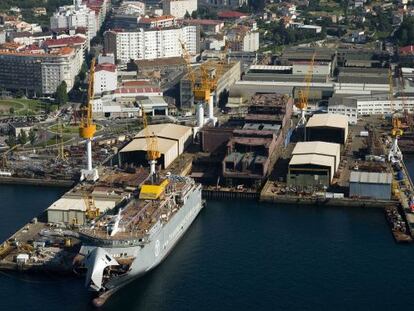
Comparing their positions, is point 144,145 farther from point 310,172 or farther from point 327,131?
point 327,131

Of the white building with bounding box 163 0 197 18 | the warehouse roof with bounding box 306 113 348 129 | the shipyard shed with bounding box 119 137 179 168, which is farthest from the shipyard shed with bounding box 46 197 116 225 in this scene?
the white building with bounding box 163 0 197 18

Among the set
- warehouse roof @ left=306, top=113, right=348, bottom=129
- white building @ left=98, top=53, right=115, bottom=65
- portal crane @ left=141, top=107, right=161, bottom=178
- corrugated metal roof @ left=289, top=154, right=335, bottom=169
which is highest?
white building @ left=98, top=53, right=115, bottom=65

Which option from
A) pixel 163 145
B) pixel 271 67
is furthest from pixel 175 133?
pixel 271 67

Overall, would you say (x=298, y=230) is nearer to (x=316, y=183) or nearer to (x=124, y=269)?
(x=316, y=183)

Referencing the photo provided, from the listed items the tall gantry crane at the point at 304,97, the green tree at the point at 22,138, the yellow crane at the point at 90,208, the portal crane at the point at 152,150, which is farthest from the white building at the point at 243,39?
the yellow crane at the point at 90,208

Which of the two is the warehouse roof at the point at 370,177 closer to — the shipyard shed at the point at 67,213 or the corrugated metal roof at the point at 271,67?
the shipyard shed at the point at 67,213

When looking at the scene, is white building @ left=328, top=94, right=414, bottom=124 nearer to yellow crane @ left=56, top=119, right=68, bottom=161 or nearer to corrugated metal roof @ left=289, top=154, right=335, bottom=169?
corrugated metal roof @ left=289, top=154, right=335, bottom=169
